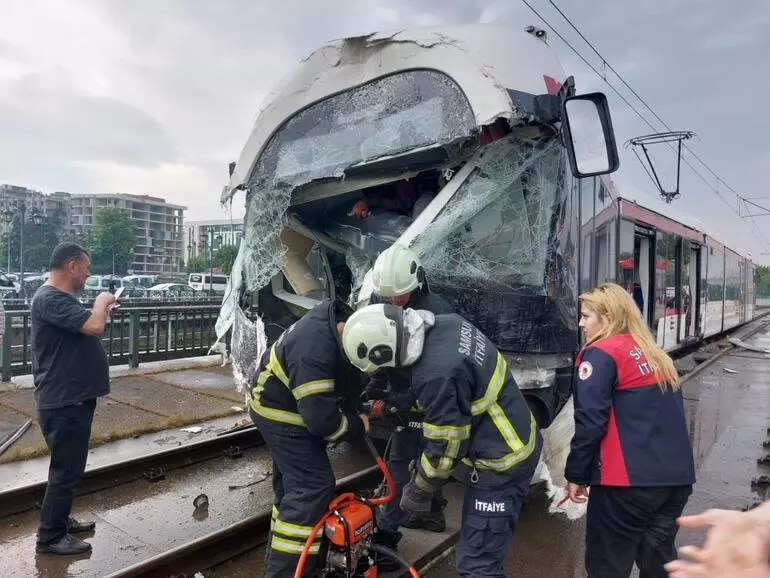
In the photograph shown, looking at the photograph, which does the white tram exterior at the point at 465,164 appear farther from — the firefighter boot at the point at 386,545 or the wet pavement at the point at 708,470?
the firefighter boot at the point at 386,545

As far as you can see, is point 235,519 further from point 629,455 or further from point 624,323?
point 624,323

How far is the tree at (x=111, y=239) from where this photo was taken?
192 ft

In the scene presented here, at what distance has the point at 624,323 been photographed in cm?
287

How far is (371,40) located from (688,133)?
48.8ft

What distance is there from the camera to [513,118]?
3703 millimetres

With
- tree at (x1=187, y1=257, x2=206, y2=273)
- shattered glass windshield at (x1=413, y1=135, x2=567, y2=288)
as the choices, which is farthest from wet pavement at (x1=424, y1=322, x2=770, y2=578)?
tree at (x1=187, y1=257, x2=206, y2=273)

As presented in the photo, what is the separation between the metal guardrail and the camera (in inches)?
326

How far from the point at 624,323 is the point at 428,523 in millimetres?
2027

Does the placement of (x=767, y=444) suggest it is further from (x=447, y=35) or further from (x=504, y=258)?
(x=447, y=35)

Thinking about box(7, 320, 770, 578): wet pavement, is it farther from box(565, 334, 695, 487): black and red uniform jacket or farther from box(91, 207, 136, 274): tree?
box(91, 207, 136, 274): tree

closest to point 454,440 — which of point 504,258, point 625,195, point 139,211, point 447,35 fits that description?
point 504,258

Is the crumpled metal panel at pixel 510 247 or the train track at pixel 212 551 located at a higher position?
the crumpled metal panel at pixel 510 247

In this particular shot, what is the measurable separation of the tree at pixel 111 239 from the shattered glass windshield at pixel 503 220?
58655mm

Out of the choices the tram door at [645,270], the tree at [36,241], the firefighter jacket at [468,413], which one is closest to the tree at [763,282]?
the tram door at [645,270]
